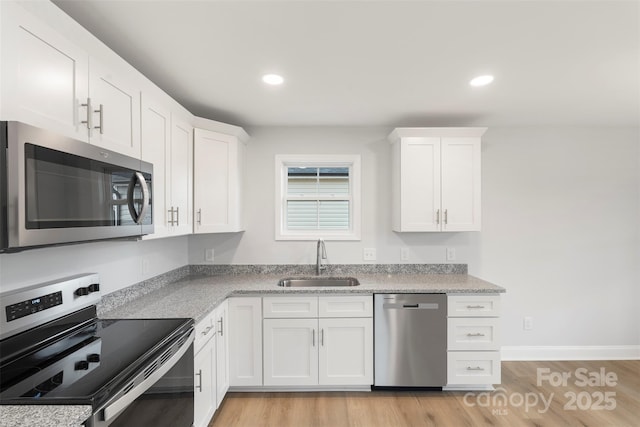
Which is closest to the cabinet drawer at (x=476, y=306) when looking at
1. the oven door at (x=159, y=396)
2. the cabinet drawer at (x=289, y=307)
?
the cabinet drawer at (x=289, y=307)

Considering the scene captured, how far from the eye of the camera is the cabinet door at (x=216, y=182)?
2.50 metres

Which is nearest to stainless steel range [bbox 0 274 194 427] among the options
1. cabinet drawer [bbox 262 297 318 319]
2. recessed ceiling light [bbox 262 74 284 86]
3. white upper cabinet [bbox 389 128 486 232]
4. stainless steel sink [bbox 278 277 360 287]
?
cabinet drawer [bbox 262 297 318 319]

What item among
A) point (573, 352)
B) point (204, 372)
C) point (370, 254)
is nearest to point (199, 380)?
point (204, 372)

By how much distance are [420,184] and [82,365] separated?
8.42ft

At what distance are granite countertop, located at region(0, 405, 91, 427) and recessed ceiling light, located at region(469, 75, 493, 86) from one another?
102 inches

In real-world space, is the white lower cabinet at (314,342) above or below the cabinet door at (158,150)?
below

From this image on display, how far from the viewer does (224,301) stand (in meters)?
2.33

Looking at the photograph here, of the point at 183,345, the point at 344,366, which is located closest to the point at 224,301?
the point at 183,345

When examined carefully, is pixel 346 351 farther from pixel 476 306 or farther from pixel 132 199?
pixel 132 199

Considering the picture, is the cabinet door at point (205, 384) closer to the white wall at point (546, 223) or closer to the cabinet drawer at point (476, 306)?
the white wall at point (546, 223)

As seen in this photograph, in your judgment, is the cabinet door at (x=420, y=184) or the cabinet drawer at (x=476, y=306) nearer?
the cabinet drawer at (x=476, y=306)

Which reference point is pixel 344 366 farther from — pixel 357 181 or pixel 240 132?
pixel 240 132

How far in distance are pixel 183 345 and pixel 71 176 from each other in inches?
36.9

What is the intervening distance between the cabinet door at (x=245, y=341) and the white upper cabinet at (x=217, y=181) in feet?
2.22
